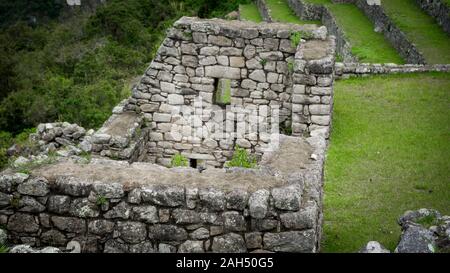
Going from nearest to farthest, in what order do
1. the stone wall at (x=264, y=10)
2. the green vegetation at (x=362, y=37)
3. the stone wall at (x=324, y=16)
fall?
the green vegetation at (x=362, y=37) < the stone wall at (x=324, y=16) < the stone wall at (x=264, y=10)

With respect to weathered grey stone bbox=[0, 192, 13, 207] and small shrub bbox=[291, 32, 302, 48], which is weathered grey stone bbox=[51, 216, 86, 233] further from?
small shrub bbox=[291, 32, 302, 48]

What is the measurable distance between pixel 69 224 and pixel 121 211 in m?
0.60

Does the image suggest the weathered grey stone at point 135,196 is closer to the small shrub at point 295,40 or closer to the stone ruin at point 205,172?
the stone ruin at point 205,172

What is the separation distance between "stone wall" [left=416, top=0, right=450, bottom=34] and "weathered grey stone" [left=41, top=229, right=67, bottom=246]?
19.8 meters

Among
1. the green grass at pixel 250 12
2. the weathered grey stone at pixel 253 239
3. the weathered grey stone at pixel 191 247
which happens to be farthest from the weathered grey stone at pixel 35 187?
the green grass at pixel 250 12

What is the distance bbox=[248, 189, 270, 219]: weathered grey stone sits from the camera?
5.54m

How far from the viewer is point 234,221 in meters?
5.64

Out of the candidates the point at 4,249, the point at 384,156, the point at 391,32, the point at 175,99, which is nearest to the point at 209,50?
the point at 175,99

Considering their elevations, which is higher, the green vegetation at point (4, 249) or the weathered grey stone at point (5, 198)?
the weathered grey stone at point (5, 198)

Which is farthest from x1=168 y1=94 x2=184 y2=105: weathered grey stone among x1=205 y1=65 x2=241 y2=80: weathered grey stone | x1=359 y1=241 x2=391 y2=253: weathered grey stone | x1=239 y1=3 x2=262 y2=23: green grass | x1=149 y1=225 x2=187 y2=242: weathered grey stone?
x1=239 y1=3 x2=262 y2=23: green grass

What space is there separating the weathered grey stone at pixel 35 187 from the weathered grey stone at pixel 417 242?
→ 359cm

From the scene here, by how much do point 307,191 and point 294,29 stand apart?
17.8ft

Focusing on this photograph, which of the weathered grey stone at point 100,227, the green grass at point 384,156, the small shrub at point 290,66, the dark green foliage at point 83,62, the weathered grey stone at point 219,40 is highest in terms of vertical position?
the weathered grey stone at point 219,40

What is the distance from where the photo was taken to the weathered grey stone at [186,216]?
568 centimetres
